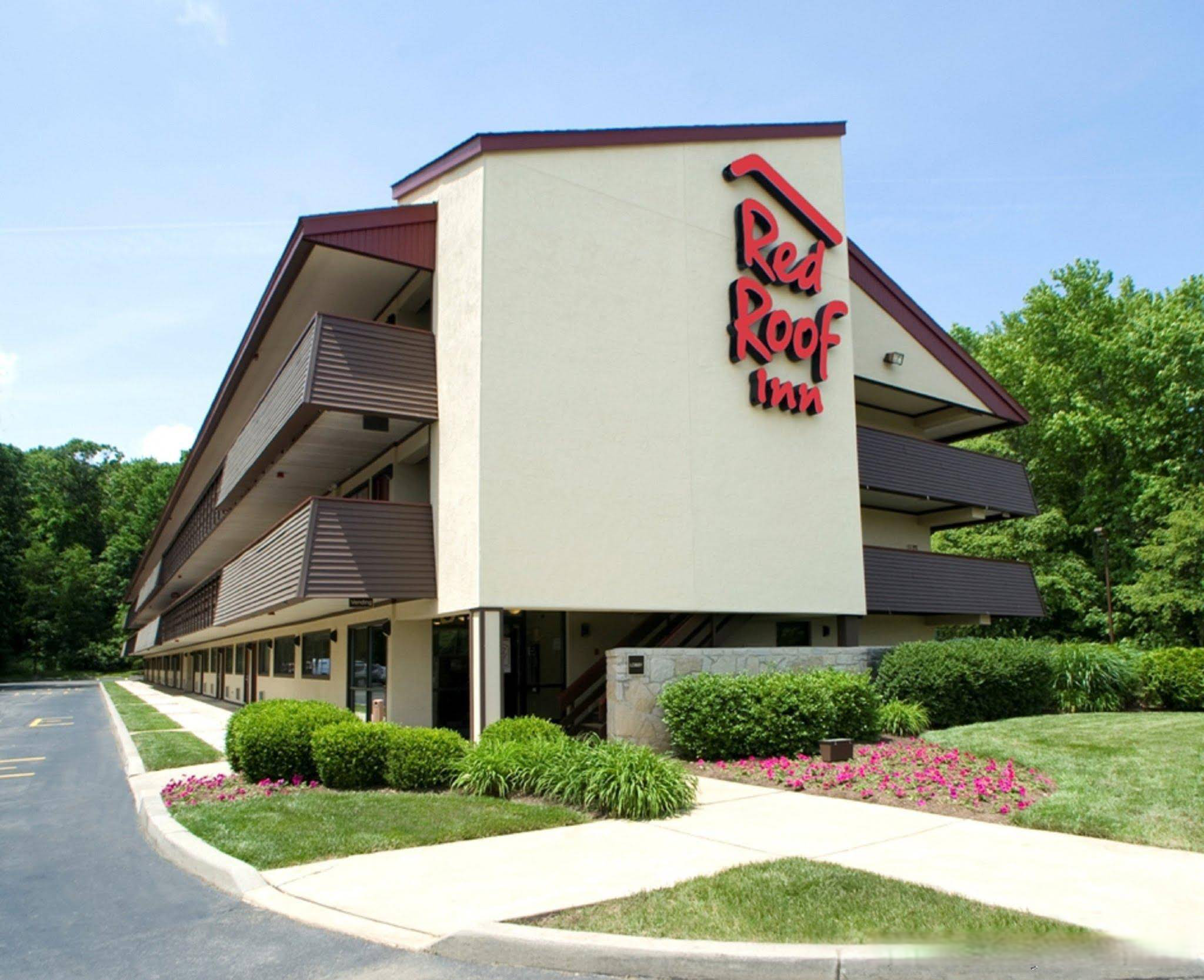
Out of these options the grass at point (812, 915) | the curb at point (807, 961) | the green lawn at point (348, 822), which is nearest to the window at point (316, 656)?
the green lawn at point (348, 822)

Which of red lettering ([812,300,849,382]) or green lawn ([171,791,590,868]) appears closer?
green lawn ([171,791,590,868])

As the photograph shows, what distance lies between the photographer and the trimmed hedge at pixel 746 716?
1299 cm

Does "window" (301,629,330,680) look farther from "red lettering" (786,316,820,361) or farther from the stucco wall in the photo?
"red lettering" (786,316,820,361)

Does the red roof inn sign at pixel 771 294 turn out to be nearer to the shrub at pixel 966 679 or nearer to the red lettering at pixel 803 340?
the red lettering at pixel 803 340

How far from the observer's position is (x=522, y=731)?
12.2m

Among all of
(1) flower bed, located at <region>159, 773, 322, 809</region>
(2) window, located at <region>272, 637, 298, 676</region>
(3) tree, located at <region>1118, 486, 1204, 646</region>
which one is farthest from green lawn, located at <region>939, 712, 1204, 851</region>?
(3) tree, located at <region>1118, 486, 1204, 646</region>

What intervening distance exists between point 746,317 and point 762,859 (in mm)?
11254

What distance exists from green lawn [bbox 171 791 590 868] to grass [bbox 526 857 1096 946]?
8.87 ft

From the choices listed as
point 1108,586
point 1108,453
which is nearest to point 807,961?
point 1108,586

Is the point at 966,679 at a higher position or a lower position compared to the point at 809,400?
lower

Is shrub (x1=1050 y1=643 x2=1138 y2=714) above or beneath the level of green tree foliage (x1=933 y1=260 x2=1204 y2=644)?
beneath

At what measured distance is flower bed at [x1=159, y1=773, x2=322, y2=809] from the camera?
Answer: 10.8m

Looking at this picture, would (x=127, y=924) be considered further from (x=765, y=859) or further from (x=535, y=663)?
(x=535, y=663)

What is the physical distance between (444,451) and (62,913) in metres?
9.03
